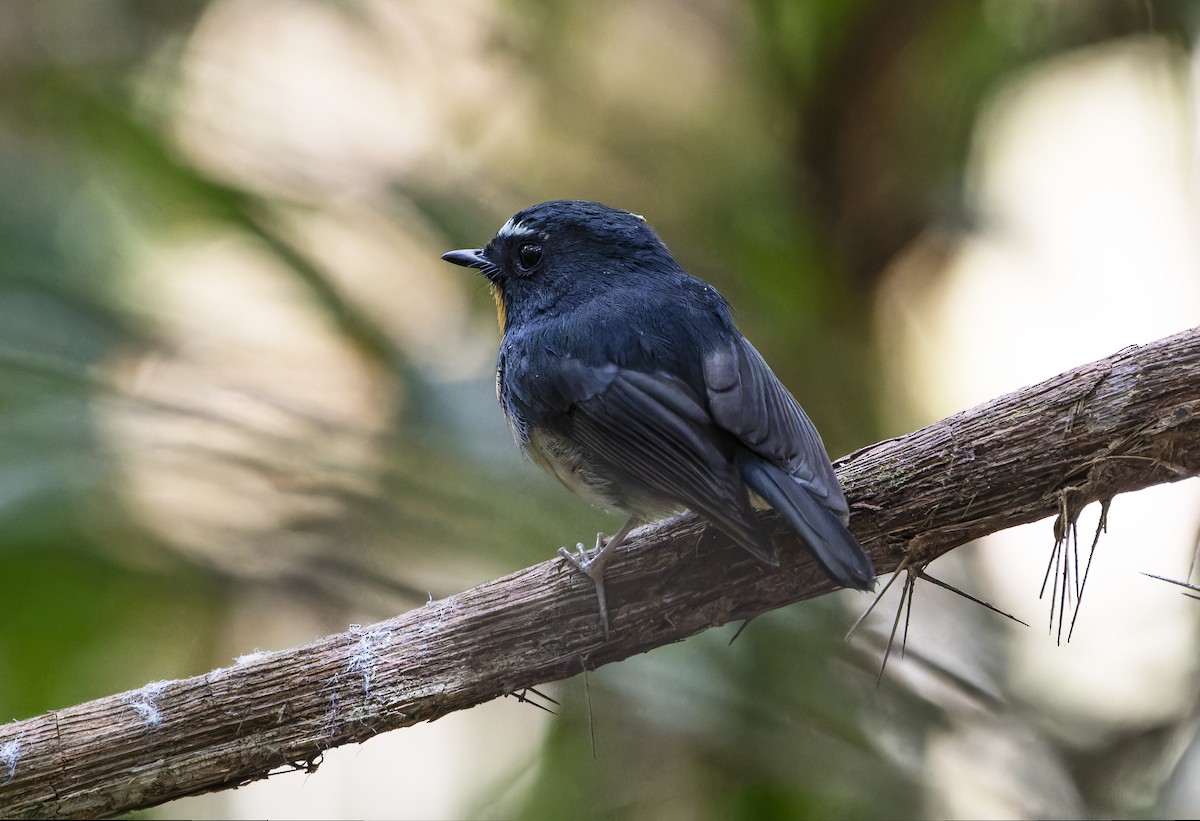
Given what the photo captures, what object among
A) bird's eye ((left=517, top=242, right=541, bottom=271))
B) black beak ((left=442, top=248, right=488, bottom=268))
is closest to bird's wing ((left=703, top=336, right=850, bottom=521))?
bird's eye ((left=517, top=242, right=541, bottom=271))

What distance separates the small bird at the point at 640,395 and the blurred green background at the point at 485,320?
1.11 m

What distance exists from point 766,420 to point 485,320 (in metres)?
2.36

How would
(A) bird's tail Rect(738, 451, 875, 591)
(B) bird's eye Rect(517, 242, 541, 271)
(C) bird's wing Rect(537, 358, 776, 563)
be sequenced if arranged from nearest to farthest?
(A) bird's tail Rect(738, 451, 875, 591), (C) bird's wing Rect(537, 358, 776, 563), (B) bird's eye Rect(517, 242, 541, 271)

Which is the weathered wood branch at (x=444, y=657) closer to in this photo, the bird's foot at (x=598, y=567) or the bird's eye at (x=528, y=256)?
the bird's foot at (x=598, y=567)

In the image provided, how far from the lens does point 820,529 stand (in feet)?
7.02

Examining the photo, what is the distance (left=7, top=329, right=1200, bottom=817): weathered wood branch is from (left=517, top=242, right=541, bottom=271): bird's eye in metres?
1.10

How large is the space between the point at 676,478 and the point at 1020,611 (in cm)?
209

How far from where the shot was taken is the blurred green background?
3818 millimetres

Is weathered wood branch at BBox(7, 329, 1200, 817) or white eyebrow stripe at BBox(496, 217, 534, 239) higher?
white eyebrow stripe at BBox(496, 217, 534, 239)

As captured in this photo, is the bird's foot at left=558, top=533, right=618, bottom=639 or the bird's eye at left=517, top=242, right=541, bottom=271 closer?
the bird's foot at left=558, top=533, right=618, bottom=639

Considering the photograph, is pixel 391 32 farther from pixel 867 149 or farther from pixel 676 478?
pixel 676 478

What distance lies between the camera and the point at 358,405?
4695mm

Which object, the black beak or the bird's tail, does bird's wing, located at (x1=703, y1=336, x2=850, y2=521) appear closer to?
the bird's tail

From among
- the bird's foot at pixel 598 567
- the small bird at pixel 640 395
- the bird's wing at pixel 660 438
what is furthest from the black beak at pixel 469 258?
the bird's foot at pixel 598 567
